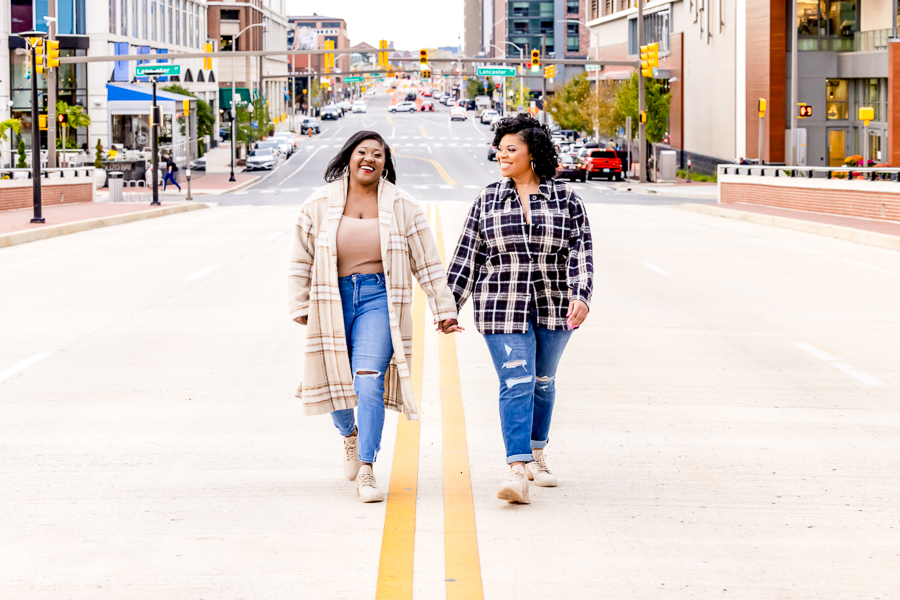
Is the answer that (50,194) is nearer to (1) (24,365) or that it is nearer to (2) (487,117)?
(1) (24,365)

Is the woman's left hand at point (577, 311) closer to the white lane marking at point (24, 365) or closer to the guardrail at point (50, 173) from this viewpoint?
the white lane marking at point (24, 365)

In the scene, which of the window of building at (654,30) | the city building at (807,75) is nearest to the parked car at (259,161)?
the window of building at (654,30)

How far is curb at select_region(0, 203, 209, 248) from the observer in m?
24.5

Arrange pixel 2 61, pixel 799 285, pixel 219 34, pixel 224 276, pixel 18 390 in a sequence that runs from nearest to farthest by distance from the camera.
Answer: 1. pixel 18 390
2. pixel 799 285
3. pixel 224 276
4. pixel 2 61
5. pixel 219 34

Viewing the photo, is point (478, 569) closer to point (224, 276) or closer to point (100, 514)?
point (100, 514)

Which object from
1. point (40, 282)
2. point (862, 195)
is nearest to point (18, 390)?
point (40, 282)

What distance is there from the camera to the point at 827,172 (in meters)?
32.8

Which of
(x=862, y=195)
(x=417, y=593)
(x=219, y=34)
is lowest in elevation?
(x=417, y=593)

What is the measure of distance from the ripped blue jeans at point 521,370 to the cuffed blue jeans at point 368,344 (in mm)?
526

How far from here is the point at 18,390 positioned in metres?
9.31

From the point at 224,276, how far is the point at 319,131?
99.0 meters

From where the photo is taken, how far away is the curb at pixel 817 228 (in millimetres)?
22766

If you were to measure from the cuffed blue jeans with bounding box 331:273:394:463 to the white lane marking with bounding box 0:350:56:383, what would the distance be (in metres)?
4.81

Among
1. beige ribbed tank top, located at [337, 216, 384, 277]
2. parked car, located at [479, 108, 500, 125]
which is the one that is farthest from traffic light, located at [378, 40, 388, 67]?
parked car, located at [479, 108, 500, 125]
